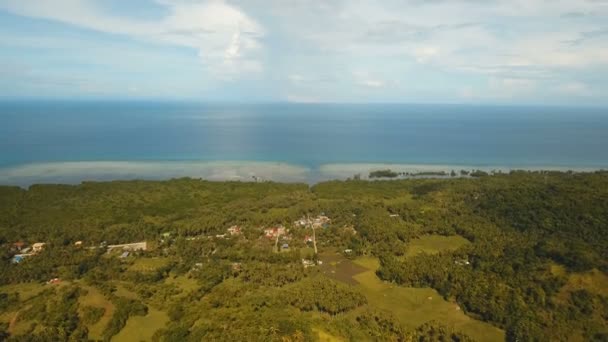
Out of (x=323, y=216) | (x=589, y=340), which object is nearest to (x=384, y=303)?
(x=589, y=340)

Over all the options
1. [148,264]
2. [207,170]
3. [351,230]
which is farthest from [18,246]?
[207,170]

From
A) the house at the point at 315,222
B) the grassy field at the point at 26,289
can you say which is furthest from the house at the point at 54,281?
the house at the point at 315,222

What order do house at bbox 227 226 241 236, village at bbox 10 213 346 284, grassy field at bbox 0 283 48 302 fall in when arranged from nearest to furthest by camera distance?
grassy field at bbox 0 283 48 302 → village at bbox 10 213 346 284 → house at bbox 227 226 241 236

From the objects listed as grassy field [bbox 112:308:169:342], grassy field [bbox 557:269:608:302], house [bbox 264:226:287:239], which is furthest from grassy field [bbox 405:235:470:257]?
grassy field [bbox 112:308:169:342]

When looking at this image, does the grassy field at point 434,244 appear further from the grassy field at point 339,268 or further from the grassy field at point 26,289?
the grassy field at point 26,289

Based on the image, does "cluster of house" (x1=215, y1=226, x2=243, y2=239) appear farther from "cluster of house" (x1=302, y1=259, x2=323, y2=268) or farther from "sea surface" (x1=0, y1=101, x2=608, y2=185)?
"sea surface" (x1=0, y1=101, x2=608, y2=185)
